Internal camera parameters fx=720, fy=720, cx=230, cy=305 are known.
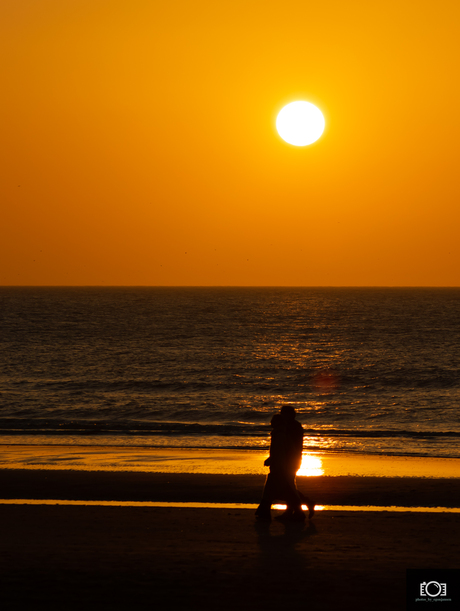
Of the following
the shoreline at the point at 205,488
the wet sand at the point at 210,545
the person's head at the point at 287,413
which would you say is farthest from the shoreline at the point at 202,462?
the person's head at the point at 287,413

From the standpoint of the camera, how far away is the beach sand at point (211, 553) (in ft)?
25.0

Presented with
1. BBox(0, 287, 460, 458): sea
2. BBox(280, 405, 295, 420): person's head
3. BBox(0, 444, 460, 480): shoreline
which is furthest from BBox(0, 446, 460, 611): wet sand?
BBox(0, 287, 460, 458): sea

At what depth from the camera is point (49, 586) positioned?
792 centimetres

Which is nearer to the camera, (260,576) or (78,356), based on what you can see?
(260,576)

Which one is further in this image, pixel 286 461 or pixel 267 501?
pixel 267 501

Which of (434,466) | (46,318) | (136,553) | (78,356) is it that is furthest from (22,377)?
(46,318)

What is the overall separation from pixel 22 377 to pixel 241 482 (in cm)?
3315

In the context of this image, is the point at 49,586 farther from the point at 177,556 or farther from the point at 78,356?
the point at 78,356

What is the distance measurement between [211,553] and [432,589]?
283 centimetres

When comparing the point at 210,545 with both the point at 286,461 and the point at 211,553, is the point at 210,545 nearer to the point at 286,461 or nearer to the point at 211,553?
the point at 211,553

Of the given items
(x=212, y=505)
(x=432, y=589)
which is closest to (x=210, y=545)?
(x=212, y=505)

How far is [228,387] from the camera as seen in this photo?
41219 mm

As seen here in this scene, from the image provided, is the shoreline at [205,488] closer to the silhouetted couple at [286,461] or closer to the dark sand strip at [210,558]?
the dark sand strip at [210,558]

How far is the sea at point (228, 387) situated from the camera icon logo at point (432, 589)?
12.9 metres
